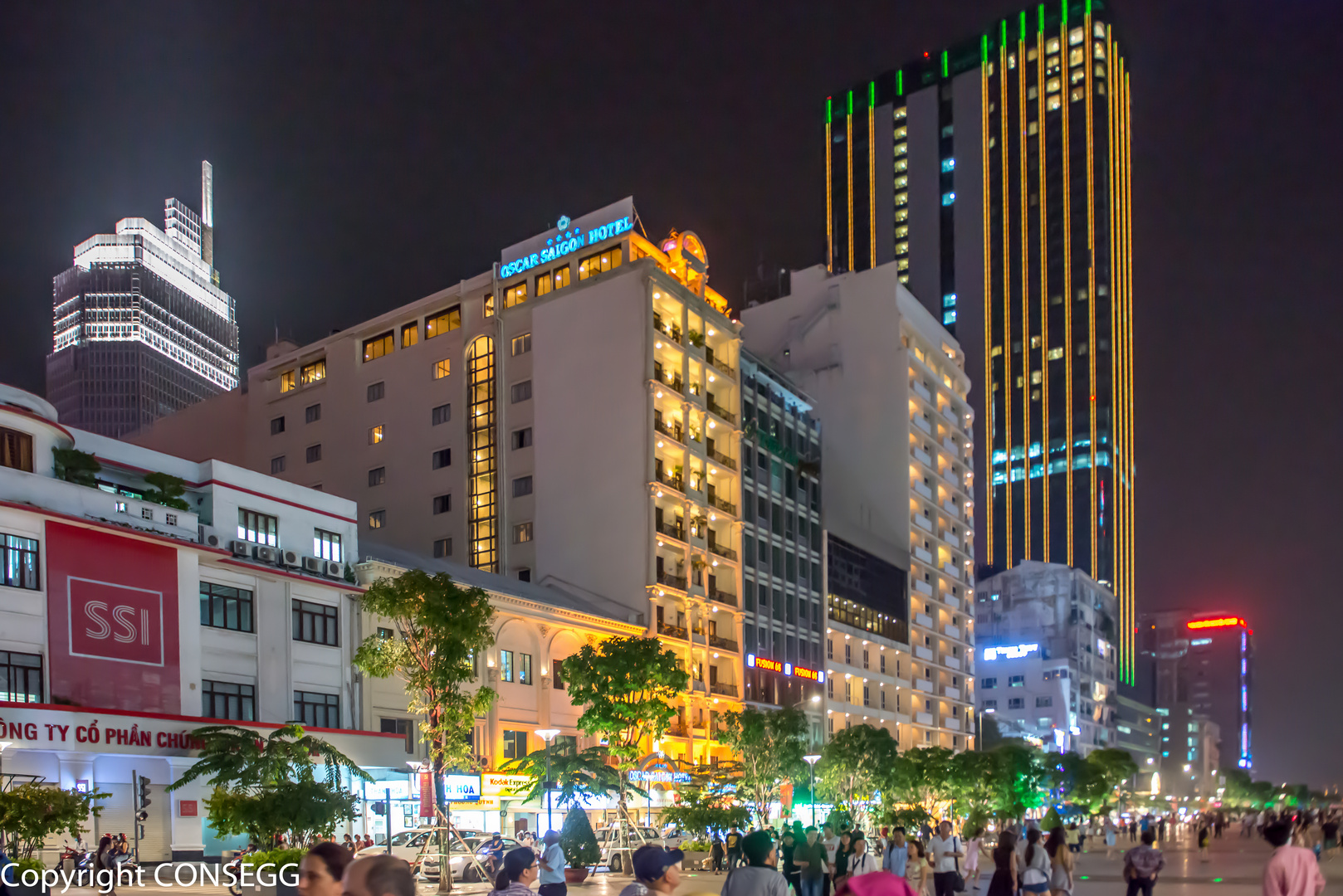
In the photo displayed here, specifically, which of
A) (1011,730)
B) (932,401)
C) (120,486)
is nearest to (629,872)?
(120,486)

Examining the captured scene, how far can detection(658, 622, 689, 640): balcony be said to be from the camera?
6981 cm

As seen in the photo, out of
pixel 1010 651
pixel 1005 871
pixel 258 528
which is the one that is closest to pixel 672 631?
pixel 258 528

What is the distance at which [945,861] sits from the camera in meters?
23.3

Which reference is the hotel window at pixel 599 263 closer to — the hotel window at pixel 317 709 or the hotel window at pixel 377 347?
the hotel window at pixel 377 347

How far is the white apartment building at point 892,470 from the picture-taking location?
100000mm

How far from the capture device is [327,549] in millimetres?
50781

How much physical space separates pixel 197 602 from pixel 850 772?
37312 millimetres

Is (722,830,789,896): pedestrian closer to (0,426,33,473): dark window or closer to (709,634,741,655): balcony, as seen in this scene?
(0,426,33,473): dark window

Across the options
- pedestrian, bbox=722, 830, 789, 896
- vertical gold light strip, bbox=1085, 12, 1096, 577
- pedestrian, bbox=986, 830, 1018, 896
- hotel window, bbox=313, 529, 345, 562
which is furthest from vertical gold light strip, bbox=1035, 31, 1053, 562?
pedestrian, bbox=722, 830, 789, 896

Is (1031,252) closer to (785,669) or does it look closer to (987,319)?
A: (987,319)

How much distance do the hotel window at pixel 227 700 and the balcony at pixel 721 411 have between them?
130 ft

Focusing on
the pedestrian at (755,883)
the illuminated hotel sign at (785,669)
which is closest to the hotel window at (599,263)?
the illuminated hotel sign at (785,669)

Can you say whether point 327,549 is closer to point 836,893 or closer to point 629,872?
point 629,872

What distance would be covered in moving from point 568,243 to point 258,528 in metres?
35.3
